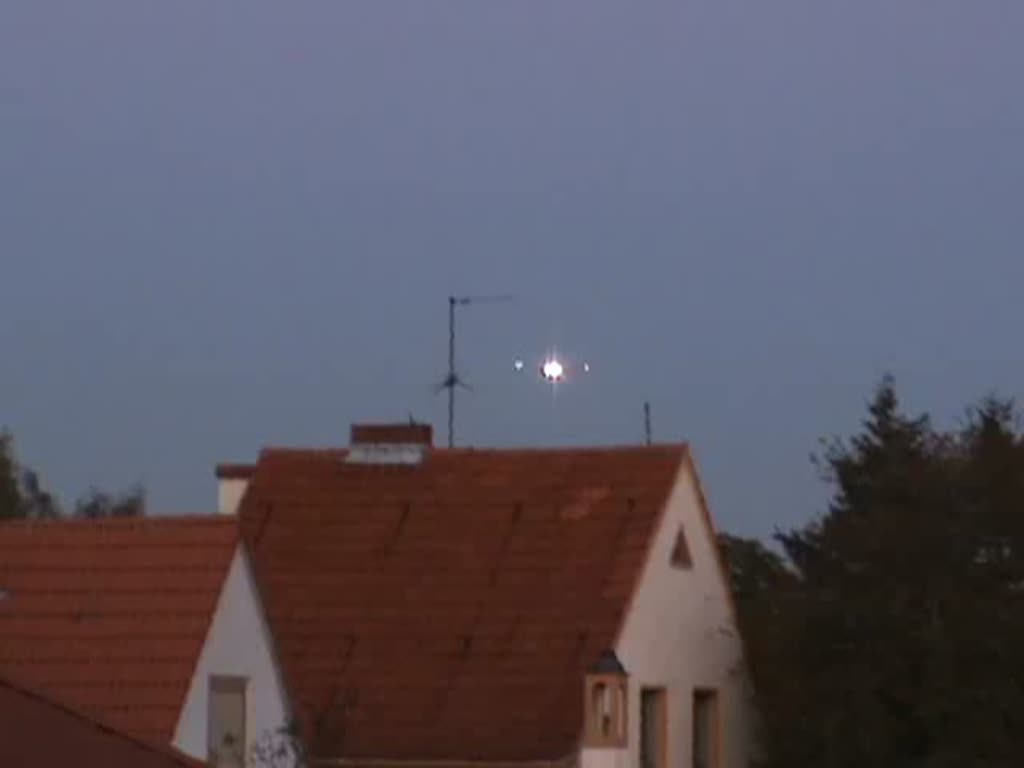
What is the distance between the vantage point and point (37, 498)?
67.6 metres

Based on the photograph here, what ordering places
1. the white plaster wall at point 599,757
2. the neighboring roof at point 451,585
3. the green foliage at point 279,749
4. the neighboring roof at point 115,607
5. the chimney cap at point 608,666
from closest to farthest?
the neighboring roof at point 115,607 → the green foliage at point 279,749 → the chimney cap at point 608,666 → the white plaster wall at point 599,757 → the neighboring roof at point 451,585

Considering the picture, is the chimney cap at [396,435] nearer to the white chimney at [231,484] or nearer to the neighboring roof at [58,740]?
the white chimney at [231,484]

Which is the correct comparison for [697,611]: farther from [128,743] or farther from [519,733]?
[128,743]

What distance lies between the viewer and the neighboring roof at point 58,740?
878 inches

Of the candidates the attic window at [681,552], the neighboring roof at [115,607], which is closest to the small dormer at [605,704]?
the attic window at [681,552]

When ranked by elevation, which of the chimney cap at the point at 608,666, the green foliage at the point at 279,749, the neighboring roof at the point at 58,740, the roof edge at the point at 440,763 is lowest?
the neighboring roof at the point at 58,740

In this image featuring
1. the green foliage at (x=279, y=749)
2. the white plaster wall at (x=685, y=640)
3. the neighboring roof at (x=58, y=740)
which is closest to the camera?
the neighboring roof at (x=58, y=740)

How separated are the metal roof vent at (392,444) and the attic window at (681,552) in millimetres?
3561

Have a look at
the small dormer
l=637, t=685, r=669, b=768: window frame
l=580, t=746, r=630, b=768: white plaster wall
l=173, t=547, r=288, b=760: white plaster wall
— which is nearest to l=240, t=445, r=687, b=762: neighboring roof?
l=580, t=746, r=630, b=768: white plaster wall

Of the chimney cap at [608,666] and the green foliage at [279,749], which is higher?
the chimney cap at [608,666]

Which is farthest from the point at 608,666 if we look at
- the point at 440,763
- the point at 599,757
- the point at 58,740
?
the point at 58,740

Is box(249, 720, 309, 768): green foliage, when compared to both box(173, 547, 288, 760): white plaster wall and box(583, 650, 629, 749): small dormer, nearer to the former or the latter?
box(173, 547, 288, 760): white plaster wall

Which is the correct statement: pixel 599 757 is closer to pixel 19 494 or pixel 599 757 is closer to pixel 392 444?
pixel 392 444

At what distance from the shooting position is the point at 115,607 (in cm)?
2786
